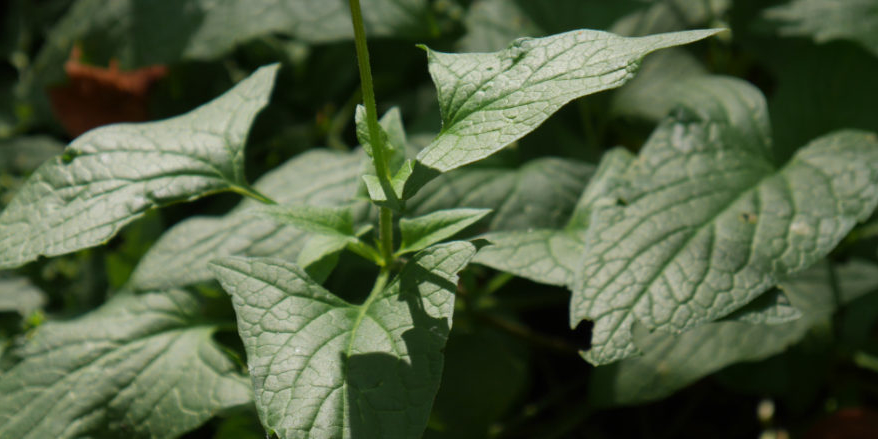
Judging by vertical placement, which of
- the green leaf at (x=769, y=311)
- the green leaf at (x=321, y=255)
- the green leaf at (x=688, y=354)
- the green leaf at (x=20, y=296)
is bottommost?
the green leaf at (x=688, y=354)

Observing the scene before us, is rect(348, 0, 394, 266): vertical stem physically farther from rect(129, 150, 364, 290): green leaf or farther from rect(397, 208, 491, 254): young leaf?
rect(129, 150, 364, 290): green leaf

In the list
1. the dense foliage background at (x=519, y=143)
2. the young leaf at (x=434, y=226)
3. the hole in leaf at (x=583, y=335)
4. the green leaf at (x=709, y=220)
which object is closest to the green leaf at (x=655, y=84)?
the dense foliage background at (x=519, y=143)

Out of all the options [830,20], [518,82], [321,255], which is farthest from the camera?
[830,20]

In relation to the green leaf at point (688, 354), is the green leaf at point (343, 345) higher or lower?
higher

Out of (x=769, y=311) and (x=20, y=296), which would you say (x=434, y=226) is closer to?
(x=769, y=311)

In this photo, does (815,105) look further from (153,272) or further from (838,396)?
(153,272)

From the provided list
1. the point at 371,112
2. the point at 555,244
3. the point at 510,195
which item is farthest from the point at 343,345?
the point at 510,195

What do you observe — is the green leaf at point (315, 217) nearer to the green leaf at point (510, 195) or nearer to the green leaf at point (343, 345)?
the green leaf at point (343, 345)
